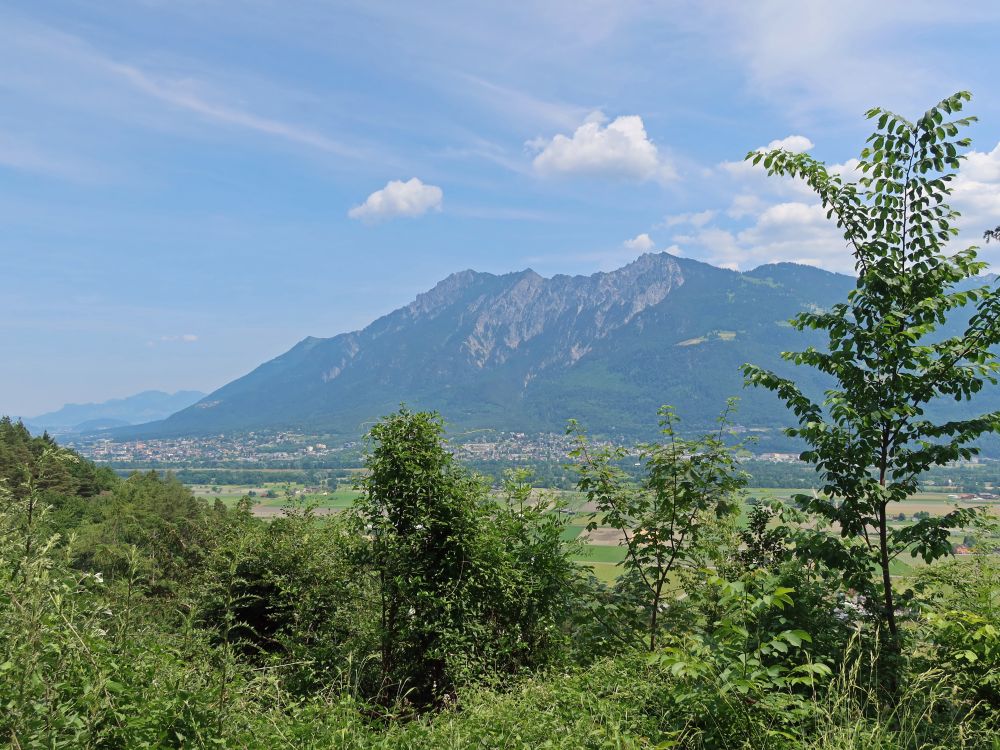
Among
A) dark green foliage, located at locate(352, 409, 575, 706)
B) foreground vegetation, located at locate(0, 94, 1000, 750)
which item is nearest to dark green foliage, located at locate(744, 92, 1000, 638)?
foreground vegetation, located at locate(0, 94, 1000, 750)

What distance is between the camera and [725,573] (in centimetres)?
634

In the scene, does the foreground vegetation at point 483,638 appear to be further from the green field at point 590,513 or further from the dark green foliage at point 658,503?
the green field at point 590,513

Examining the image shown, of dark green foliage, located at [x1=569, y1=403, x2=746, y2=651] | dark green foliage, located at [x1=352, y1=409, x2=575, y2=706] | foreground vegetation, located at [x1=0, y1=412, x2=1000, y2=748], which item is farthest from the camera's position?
dark green foliage, located at [x1=352, y1=409, x2=575, y2=706]

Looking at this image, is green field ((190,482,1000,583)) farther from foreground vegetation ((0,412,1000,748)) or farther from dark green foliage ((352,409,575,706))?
dark green foliage ((352,409,575,706))

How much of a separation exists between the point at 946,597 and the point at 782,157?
4665 millimetres

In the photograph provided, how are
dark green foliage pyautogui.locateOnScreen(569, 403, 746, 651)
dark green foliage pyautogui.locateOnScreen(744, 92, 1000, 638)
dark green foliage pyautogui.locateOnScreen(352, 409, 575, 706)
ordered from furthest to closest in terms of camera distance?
dark green foliage pyautogui.locateOnScreen(352, 409, 575, 706) < dark green foliage pyautogui.locateOnScreen(569, 403, 746, 651) < dark green foliage pyautogui.locateOnScreen(744, 92, 1000, 638)

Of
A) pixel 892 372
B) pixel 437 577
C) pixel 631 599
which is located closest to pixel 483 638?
pixel 437 577

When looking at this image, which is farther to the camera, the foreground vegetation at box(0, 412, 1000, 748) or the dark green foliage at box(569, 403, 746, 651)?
the dark green foliage at box(569, 403, 746, 651)

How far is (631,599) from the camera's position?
7.08 metres

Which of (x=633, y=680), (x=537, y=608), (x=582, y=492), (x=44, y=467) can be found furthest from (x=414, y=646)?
(x=44, y=467)

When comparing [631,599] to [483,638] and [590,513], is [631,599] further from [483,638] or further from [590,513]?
[483,638]

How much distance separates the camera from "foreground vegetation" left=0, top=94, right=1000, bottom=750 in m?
3.13

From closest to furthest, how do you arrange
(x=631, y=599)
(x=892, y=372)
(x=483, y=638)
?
(x=892, y=372) → (x=631, y=599) → (x=483, y=638)

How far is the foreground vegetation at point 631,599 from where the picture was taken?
10.3ft
